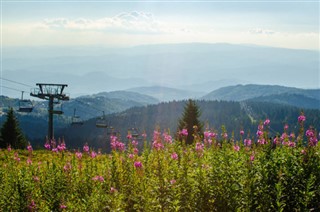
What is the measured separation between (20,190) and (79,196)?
159cm

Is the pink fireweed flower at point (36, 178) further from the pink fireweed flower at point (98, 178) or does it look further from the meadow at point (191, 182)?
the pink fireweed flower at point (98, 178)

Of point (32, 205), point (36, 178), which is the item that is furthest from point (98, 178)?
point (32, 205)

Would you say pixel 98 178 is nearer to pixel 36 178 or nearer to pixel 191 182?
pixel 36 178

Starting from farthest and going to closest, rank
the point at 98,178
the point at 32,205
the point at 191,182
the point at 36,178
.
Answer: the point at 36,178 → the point at 98,178 → the point at 32,205 → the point at 191,182

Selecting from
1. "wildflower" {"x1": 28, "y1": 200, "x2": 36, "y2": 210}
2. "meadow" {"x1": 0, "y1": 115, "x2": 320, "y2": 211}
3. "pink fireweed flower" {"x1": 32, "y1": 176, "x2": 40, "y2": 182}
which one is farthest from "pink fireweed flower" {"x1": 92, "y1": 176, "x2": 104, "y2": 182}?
"wildflower" {"x1": 28, "y1": 200, "x2": 36, "y2": 210}

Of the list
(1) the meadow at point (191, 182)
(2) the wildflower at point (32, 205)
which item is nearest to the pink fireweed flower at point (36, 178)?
(1) the meadow at point (191, 182)

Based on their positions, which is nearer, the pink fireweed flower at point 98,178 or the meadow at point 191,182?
the meadow at point 191,182

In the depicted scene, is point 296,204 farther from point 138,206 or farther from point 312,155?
point 138,206

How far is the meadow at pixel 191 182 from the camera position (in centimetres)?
816

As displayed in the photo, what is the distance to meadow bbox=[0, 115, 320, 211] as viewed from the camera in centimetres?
816

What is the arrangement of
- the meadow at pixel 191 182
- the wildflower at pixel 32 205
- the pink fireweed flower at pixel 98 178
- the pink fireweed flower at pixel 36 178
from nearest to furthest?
the meadow at pixel 191 182, the wildflower at pixel 32 205, the pink fireweed flower at pixel 98 178, the pink fireweed flower at pixel 36 178

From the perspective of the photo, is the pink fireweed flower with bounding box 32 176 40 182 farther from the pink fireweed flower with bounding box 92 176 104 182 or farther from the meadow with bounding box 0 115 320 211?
the pink fireweed flower with bounding box 92 176 104 182

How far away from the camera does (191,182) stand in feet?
29.7

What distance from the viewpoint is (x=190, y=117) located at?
182 feet
